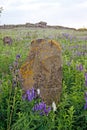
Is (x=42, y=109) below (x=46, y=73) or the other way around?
below

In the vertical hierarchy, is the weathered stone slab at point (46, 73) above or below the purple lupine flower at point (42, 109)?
above

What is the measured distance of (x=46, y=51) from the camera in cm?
596

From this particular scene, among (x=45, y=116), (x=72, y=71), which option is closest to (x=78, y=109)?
(x=45, y=116)

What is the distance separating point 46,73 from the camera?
5828 mm

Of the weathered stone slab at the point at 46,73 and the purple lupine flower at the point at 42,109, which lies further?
the weathered stone slab at the point at 46,73

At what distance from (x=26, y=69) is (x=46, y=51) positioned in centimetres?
41

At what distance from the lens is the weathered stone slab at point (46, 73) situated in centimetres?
579

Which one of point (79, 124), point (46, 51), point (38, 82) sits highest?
point (46, 51)

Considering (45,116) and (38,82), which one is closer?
(45,116)

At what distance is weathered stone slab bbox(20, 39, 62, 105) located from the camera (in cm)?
579

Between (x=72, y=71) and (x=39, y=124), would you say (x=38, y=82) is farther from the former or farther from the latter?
(x=72, y=71)

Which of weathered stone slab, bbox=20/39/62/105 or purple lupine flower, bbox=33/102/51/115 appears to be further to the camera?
weathered stone slab, bbox=20/39/62/105

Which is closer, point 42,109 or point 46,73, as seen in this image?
point 42,109

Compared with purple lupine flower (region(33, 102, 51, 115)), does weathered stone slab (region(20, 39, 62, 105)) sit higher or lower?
higher
